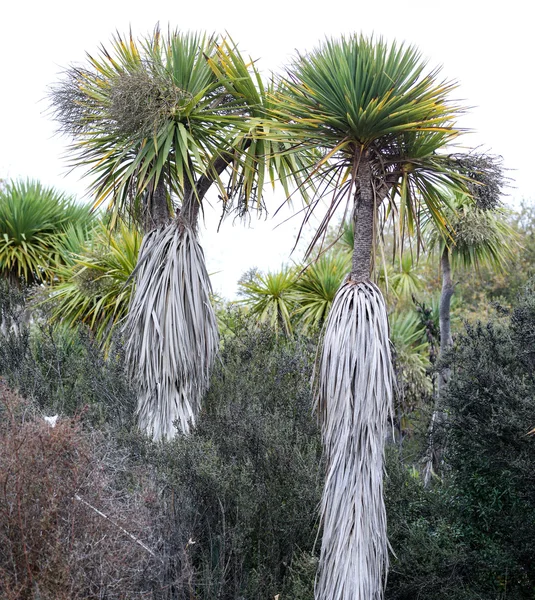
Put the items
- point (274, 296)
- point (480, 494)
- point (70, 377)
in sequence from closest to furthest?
point (480, 494) < point (70, 377) < point (274, 296)

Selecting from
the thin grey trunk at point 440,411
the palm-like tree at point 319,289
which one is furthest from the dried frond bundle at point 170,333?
the palm-like tree at point 319,289

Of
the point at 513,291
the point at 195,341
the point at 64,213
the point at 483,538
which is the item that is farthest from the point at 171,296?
the point at 513,291

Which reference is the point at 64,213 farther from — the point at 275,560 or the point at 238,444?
the point at 275,560

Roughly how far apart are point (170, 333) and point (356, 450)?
128 inches

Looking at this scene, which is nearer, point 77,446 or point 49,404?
point 77,446

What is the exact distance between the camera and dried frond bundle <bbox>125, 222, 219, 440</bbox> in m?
7.86

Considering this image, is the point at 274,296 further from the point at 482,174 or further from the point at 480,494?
the point at 482,174

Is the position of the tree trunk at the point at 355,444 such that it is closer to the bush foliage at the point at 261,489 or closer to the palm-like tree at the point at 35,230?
the bush foliage at the point at 261,489

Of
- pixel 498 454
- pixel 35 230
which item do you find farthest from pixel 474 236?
pixel 35 230

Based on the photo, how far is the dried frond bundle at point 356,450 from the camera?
5.04 m

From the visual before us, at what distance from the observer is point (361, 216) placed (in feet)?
18.4

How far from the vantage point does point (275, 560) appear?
6.22 metres

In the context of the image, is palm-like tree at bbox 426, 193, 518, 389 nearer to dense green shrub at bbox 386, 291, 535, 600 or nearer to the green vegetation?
the green vegetation

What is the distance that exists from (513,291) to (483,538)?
17213 mm
